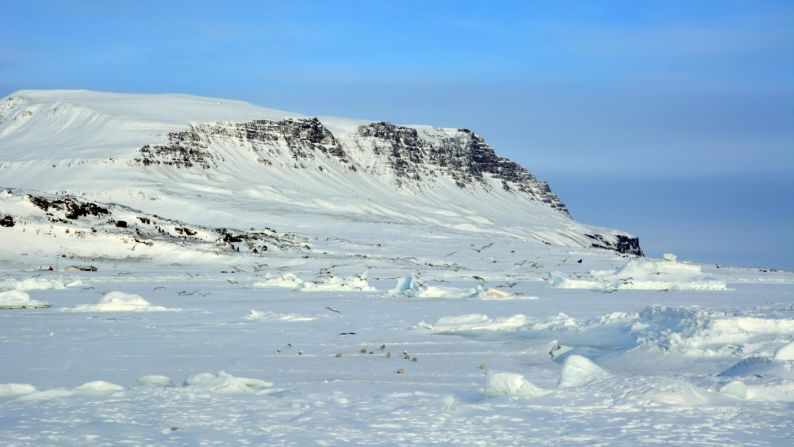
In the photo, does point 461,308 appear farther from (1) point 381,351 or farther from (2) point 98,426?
(2) point 98,426

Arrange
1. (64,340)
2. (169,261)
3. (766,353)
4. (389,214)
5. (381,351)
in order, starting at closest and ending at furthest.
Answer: (766,353)
(381,351)
(64,340)
(169,261)
(389,214)

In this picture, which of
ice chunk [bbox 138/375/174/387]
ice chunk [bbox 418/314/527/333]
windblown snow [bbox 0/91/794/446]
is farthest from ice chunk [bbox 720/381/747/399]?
ice chunk [bbox 418/314/527/333]

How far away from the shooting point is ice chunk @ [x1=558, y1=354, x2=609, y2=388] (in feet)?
37.1

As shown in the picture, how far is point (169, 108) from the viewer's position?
189250 mm

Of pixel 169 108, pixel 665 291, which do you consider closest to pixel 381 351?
pixel 665 291

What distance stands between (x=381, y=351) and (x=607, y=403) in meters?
5.95

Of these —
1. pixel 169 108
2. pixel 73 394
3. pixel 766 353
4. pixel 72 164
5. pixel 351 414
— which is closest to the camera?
pixel 351 414

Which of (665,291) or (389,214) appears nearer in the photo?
(665,291)

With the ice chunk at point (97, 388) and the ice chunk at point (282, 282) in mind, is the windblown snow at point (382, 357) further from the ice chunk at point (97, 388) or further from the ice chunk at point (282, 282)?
the ice chunk at point (282, 282)

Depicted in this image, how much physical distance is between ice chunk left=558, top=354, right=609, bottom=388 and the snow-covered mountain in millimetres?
46939

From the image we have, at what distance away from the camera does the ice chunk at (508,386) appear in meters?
10.8

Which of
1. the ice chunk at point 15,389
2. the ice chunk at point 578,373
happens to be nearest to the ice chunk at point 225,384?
the ice chunk at point 15,389

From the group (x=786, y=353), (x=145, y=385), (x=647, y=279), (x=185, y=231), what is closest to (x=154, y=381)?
(x=145, y=385)

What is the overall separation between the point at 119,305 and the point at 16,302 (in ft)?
8.87
